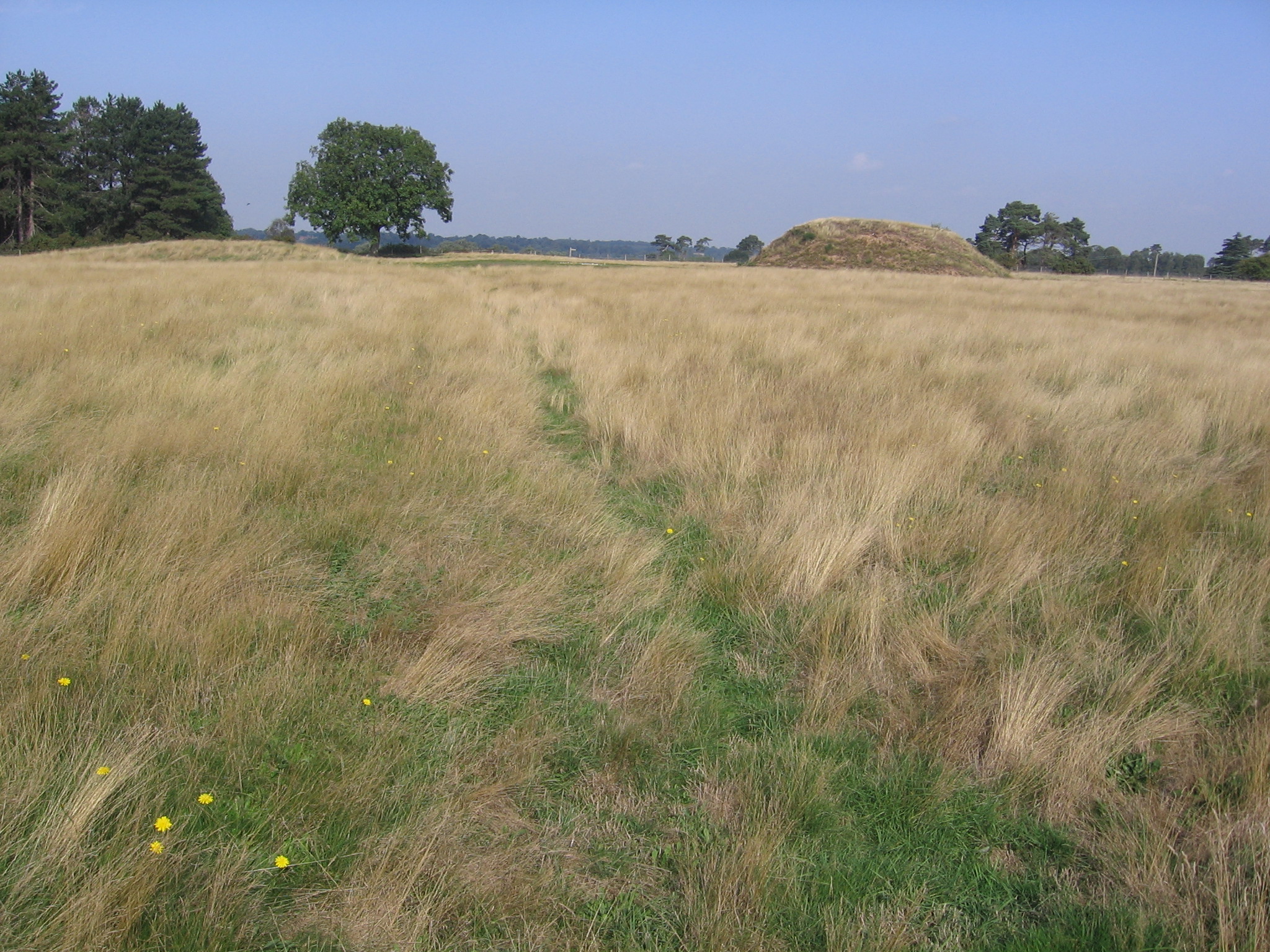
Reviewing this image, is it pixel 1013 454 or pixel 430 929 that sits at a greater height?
pixel 1013 454

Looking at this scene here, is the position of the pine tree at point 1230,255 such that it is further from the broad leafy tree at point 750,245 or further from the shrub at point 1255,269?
the broad leafy tree at point 750,245

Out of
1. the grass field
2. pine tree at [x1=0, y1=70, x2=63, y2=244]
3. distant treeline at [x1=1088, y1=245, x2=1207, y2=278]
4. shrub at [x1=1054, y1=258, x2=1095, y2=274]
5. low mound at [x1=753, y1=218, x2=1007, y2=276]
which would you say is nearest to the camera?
the grass field

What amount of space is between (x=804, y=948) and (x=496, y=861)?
81 cm

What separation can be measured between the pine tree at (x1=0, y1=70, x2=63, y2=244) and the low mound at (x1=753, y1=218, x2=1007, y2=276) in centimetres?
5168

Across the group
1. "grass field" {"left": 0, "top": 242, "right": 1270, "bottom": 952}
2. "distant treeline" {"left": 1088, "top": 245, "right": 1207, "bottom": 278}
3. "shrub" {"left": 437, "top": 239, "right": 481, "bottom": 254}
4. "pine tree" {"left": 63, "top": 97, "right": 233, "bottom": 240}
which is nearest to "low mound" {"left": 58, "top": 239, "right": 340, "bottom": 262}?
"pine tree" {"left": 63, "top": 97, "right": 233, "bottom": 240}

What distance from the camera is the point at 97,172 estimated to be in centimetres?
5538

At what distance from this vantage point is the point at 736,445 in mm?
5312

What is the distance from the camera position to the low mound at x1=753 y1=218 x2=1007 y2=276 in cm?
4543

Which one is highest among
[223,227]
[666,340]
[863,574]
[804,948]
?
[223,227]

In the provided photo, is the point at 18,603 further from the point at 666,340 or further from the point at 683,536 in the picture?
the point at 666,340

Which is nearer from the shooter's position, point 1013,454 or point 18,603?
point 18,603

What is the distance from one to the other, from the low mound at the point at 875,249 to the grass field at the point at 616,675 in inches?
1663

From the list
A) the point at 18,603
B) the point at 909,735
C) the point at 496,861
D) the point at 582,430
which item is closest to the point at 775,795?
the point at 909,735

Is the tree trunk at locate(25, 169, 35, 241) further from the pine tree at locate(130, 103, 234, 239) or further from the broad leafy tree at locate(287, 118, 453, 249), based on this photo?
the broad leafy tree at locate(287, 118, 453, 249)
